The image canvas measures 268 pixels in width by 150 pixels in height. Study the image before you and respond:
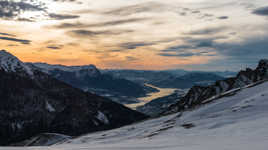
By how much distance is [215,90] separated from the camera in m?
198

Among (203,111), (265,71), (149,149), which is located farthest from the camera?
(265,71)

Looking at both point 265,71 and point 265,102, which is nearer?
point 265,102

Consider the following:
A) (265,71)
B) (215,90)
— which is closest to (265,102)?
(215,90)

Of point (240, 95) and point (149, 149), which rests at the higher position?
point (149, 149)

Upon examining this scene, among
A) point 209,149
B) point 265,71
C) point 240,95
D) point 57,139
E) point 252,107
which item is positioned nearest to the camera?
point 209,149

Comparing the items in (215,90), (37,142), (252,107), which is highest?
(252,107)

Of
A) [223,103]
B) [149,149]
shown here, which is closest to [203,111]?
[223,103]

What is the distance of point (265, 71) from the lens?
195250 mm

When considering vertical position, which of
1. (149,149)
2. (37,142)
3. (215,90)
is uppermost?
(149,149)

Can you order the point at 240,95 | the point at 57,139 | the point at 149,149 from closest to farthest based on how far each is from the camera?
the point at 149,149, the point at 240,95, the point at 57,139

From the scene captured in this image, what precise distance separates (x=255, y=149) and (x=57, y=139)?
571ft

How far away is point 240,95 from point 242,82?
123427 millimetres

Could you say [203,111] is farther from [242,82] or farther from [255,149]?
[242,82]

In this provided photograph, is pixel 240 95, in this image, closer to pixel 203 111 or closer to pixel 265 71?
pixel 203 111
